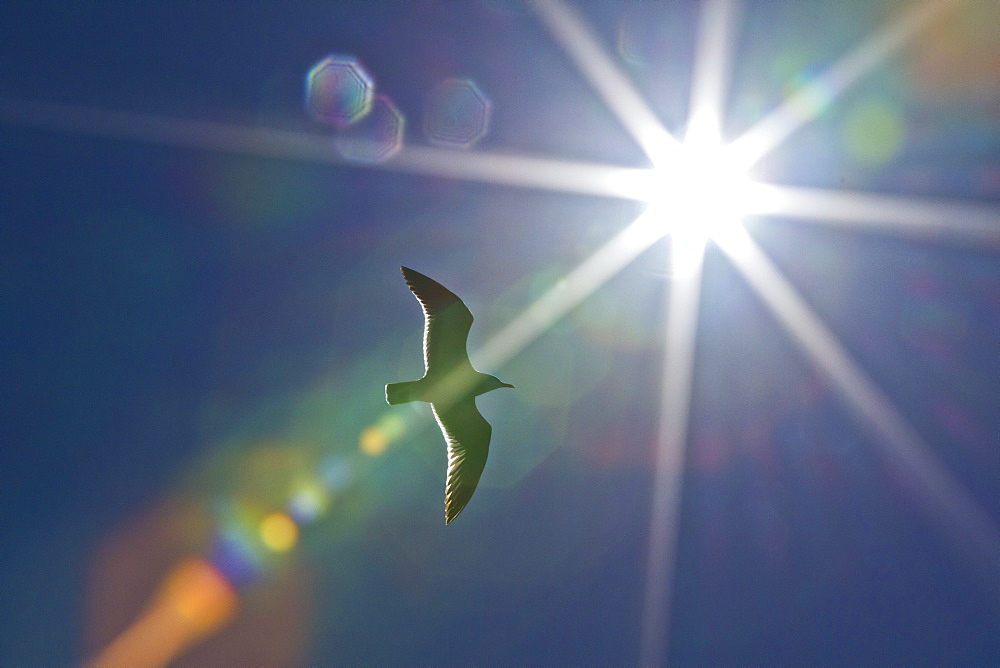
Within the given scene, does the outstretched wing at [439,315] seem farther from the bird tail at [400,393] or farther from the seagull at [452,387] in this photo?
the bird tail at [400,393]

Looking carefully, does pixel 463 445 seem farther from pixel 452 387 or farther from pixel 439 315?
pixel 439 315

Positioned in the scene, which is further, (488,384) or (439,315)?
(488,384)

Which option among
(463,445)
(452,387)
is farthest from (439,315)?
(463,445)

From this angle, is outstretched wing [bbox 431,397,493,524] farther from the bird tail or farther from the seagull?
the bird tail

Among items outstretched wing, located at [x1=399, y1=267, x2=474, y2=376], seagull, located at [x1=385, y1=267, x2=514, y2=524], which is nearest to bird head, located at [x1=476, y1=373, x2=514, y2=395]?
seagull, located at [x1=385, y1=267, x2=514, y2=524]

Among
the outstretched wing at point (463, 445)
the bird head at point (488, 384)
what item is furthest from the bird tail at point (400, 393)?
the bird head at point (488, 384)

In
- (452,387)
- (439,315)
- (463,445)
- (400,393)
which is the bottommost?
(463,445)
